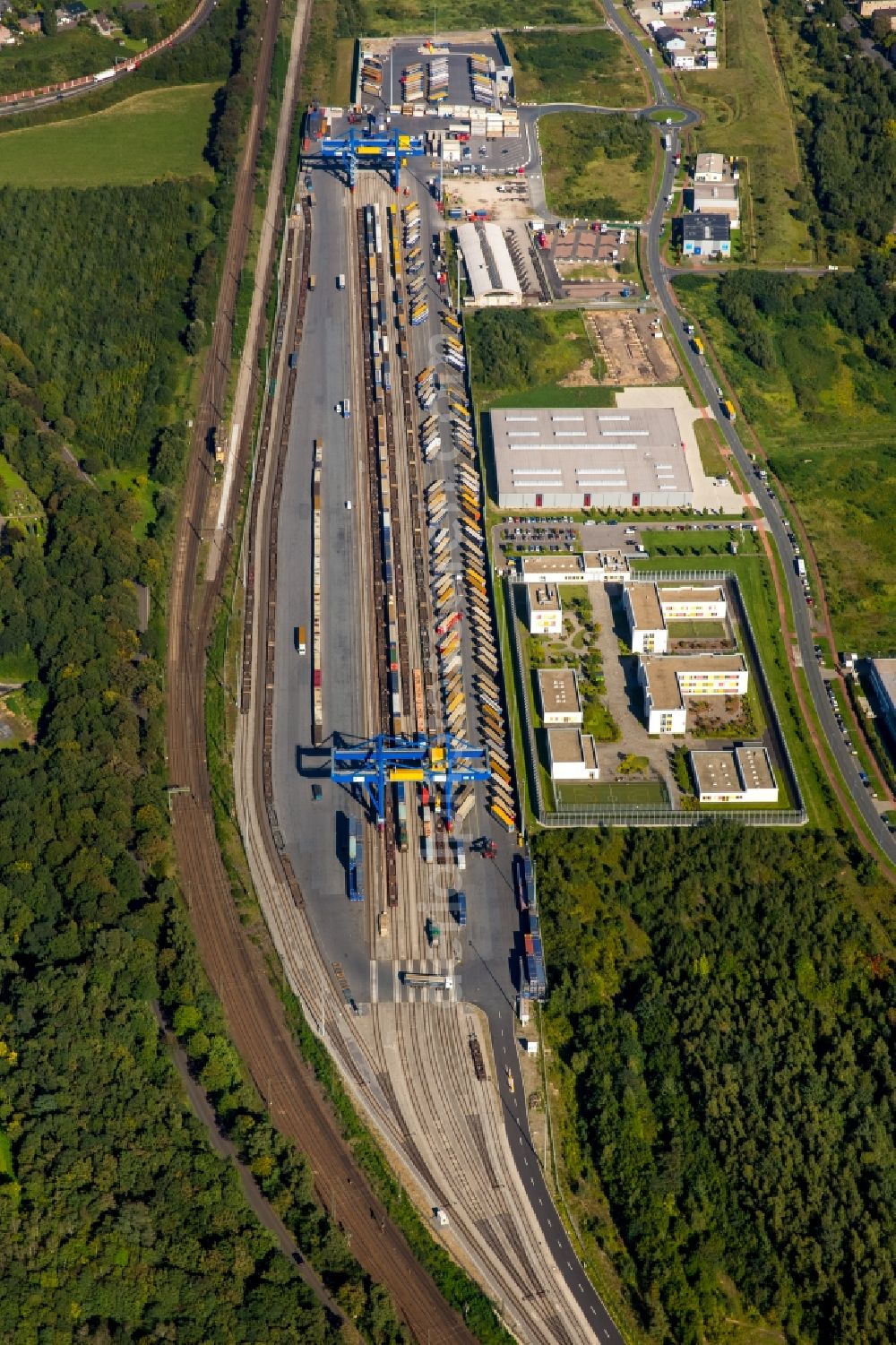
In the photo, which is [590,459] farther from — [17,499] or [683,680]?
[17,499]

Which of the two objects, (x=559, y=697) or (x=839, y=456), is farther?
(x=839, y=456)

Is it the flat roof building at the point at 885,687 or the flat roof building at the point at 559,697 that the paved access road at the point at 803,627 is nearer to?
the flat roof building at the point at 885,687

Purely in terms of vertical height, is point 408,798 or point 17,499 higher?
point 17,499

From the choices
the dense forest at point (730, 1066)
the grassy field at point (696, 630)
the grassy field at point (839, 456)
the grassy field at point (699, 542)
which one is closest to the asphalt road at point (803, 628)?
the grassy field at point (839, 456)

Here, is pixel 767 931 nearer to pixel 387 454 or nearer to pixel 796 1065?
pixel 796 1065

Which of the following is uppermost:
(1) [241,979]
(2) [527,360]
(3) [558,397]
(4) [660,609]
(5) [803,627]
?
(2) [527,360]

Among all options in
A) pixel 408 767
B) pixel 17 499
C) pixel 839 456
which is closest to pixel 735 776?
pixel 408 767
